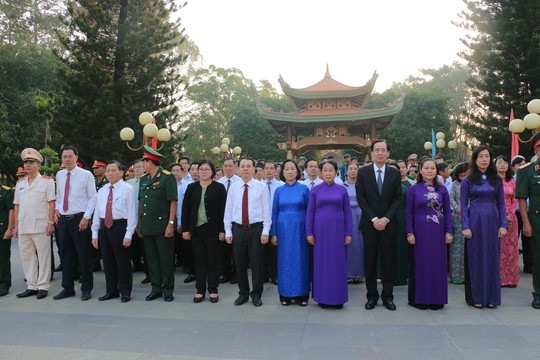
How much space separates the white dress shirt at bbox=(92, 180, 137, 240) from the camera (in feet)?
16.2

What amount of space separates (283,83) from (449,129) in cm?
1505

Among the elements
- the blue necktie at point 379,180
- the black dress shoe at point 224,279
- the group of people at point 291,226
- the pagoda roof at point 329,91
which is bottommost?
the black dress shoe at point 224,279

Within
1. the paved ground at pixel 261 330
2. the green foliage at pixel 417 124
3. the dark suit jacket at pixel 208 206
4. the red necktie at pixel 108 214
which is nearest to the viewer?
the paved ground at pixel 261 330

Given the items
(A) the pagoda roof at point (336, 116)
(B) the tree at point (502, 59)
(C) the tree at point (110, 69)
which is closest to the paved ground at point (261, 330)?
(C) the tree at point (110, 69)

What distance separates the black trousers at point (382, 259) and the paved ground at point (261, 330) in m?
0.23

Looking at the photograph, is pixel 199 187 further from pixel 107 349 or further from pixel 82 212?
pixel 107 349

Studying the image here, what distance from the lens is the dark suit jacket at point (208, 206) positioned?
477cm

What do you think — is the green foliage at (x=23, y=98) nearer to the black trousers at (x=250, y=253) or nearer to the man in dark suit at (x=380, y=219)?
the black trousers at (x=250, y=253)

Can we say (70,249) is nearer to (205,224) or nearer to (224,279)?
(205,224)

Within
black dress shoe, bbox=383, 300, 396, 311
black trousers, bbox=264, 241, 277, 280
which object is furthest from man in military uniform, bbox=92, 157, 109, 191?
black dress shoe, bbox=383, 300, 396, 311

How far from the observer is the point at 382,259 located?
4.42 m

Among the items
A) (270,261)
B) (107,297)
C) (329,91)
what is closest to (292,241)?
(270,261)

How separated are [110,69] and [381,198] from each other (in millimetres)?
12805

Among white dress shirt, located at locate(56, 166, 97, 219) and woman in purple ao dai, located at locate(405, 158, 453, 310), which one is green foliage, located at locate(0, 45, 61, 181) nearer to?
white dress shirt, located at locate(56, 166, 97, 219)
